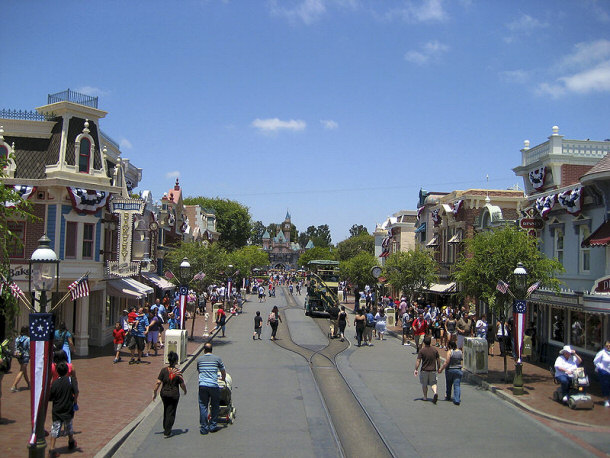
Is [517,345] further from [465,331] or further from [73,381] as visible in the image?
[73,381]

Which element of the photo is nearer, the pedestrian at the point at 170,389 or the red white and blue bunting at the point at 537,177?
the pedestrian at the point at 170,389

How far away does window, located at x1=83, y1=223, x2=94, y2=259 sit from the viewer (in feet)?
72.6

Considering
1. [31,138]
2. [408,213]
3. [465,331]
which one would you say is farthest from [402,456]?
[408,213]

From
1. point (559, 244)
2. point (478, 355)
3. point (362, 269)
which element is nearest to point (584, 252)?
point (559, 244)

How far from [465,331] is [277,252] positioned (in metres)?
177

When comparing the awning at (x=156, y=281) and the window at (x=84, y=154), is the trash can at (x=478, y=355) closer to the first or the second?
the window at (x=84, y=154)

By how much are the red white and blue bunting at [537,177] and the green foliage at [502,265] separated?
4.94 m

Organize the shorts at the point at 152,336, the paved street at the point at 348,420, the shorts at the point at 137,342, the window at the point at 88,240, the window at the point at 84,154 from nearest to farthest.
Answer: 1. the paved street at the point at 348,420
2. the shorts at the point at 137,342
3. the shorts at the point at 152,336
4. the window at the point at 88,240
5. the window at the point at 84,154

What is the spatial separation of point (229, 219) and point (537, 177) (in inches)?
2647

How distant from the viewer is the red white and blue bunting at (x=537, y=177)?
2291cm

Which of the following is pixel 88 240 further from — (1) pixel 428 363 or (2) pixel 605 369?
(2) pixel 605 369

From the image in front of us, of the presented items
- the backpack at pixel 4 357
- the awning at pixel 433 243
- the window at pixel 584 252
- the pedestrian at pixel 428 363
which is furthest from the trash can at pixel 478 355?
the awning at pixel 433 243

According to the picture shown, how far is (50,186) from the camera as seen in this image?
20.9 metres

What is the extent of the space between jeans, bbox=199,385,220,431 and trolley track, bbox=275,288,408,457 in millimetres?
2374
